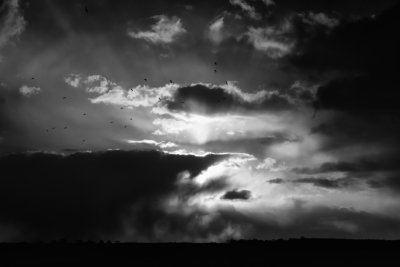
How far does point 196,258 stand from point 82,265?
7.74 m

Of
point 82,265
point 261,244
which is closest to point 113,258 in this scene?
point 82,265

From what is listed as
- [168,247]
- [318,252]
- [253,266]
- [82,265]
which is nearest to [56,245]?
[82,265]

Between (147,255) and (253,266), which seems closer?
(253,266)

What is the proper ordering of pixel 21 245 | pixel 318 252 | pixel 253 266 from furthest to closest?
pixel 21 245
pixel 318 252
pixel 253 266

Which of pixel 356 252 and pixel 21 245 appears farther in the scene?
pixel 21 245

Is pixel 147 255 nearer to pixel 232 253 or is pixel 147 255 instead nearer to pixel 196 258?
pixel 196 258

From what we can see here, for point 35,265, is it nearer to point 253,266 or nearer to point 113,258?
point 113,258

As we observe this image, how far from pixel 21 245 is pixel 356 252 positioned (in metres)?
24.4

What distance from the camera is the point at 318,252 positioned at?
124 feet

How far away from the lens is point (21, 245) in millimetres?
40406

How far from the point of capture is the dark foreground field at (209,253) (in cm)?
3625

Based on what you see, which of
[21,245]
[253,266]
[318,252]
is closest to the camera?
[253,266]

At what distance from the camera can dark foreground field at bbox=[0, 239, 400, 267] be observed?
36.2 m

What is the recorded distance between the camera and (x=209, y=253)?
1517 inches
